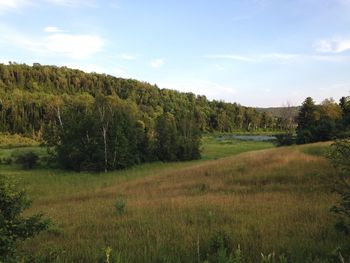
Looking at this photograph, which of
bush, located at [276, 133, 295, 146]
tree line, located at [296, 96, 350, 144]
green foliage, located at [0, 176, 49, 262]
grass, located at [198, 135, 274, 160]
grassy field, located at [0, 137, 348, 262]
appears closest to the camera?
green foliage, located at [0, 176, 49, 262]

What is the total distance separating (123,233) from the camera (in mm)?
10336

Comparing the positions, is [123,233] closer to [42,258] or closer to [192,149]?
[42,258]

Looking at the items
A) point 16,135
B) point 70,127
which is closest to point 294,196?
point 70,127

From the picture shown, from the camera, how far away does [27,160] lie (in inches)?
2376

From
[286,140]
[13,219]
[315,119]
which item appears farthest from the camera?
[315,119]

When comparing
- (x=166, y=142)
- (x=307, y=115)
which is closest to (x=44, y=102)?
(x=166, y=142)

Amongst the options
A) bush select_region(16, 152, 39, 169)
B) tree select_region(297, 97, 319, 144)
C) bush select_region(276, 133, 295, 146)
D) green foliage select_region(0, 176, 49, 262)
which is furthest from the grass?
green foliage select_region(0, 176, 49, 262)

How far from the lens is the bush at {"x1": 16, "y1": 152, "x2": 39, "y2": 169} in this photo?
6006 centimetres

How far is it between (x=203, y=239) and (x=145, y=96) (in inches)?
6962

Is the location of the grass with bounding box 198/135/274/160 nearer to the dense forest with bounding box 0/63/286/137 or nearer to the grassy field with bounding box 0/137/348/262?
the dense forest with bounding box 0/63/286/137

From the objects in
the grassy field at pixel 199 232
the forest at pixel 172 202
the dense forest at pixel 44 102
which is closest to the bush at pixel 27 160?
the forest at pixel 172 202

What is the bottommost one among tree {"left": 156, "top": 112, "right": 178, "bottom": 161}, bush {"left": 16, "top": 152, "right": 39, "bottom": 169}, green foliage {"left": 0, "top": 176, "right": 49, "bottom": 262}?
bush {"left": 16, "top": 152, "right": 39, "bottom": 169}

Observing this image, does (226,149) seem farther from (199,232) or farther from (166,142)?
(199,232)

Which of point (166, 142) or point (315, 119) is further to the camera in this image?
point (166, 142)
